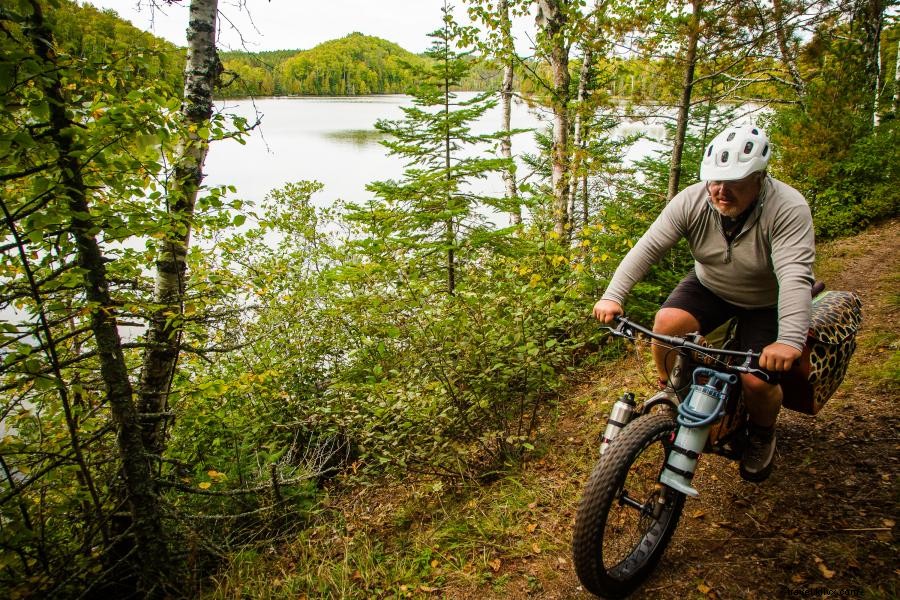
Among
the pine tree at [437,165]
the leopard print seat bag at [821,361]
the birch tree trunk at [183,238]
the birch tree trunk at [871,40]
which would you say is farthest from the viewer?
the birch tree trunk at [871,40]

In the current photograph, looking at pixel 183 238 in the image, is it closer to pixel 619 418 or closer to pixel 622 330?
pixel 622 330

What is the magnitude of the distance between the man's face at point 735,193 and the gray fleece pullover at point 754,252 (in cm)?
7

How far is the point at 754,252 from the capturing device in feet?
8.37

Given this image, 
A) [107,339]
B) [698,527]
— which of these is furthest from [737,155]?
[107,339]

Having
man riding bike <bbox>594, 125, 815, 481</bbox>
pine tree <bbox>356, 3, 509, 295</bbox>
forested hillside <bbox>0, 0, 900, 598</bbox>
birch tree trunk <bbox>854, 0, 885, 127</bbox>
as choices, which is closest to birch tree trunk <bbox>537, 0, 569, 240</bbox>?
forested hillside <bbox>0, 0, 900, 598</bbox>

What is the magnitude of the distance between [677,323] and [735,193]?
33.1 inches

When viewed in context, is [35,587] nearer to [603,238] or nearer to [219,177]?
[603,238]

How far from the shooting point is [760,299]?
8.95 ft

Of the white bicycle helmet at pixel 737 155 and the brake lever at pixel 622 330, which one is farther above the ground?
the white bicycle helmet at pixel 737 155

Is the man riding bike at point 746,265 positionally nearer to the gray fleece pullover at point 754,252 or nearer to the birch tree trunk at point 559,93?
the gray fleece pullover at point 754,252

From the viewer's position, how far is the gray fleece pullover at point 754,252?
2.23 meters

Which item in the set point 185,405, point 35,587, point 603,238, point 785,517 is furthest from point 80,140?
point 603,238

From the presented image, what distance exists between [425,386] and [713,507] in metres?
2.51

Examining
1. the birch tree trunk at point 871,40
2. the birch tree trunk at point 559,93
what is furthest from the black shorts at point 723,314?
the birch tree trunk at point 871,40
